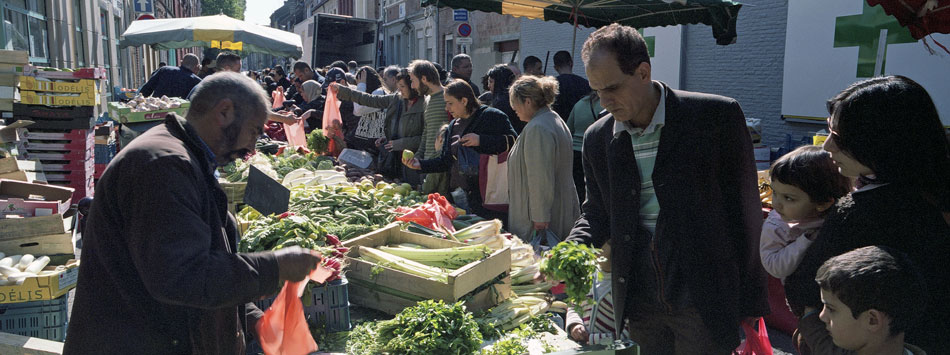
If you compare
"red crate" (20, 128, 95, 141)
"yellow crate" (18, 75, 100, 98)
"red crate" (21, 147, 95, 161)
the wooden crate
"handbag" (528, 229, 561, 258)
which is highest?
"yellow crate" (18, 75, 100, 98)

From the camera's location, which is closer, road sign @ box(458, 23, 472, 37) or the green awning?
the green awning

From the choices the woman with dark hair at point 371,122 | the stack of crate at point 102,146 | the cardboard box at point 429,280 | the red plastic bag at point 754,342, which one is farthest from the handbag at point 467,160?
the stack of crate at point 102,146

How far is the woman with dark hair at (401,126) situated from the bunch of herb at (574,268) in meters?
5.43

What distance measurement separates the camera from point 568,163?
568 centimetres

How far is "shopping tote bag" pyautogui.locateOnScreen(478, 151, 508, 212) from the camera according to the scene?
6293 mm

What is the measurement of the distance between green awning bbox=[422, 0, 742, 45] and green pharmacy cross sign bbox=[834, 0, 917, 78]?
2.23 m

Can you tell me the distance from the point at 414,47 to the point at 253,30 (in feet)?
62.3

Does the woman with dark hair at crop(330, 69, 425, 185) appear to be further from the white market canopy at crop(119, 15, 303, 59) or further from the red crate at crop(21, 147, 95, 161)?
the white market canopy at crop(119, 15, 303, 59)

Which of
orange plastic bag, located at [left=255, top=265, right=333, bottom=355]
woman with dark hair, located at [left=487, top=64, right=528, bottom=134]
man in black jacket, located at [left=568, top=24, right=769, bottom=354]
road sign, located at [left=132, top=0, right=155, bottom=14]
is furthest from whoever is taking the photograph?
road sign, located at [left=132, top=0, right=155, bottom=14]

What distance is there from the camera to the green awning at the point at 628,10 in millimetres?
7988

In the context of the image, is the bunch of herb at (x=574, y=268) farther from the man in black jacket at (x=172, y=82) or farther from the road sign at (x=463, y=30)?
the road sign at (x=463, y=30)

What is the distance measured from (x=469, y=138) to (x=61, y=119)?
15.3 ft

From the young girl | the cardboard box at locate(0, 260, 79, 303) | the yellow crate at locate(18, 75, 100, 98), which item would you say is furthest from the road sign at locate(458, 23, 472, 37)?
the young girl

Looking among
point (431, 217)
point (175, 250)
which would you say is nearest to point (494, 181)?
point (431, 217)
